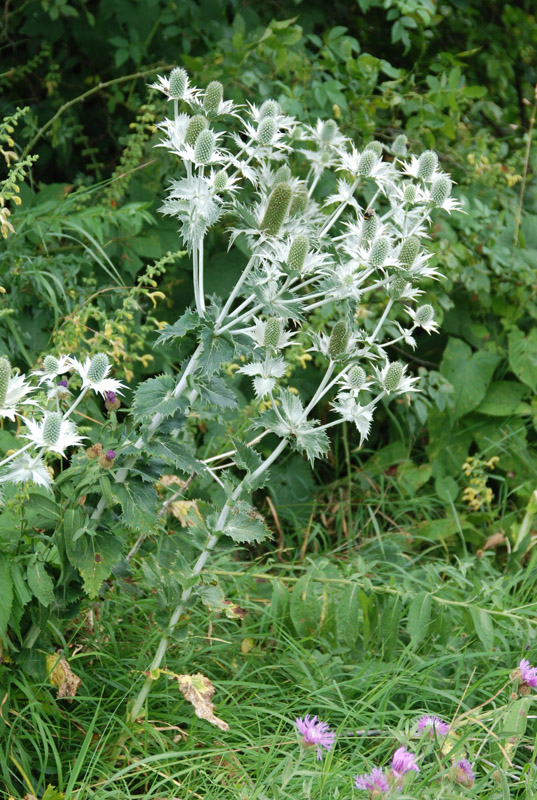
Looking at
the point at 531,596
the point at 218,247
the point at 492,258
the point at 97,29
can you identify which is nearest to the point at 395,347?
the point at 492,258

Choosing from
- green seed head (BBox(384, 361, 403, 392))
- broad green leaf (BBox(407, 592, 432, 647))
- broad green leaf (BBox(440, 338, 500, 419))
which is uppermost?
green seed head (BBox(384, 361, 403, 392))

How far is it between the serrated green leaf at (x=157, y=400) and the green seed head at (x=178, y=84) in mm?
643

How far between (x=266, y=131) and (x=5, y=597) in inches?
46.9

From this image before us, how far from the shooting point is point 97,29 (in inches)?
163

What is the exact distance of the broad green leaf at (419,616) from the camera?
8.02ft

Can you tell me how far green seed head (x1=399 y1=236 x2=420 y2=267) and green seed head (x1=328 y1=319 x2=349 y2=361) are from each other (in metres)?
0.20

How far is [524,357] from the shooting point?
382 cm

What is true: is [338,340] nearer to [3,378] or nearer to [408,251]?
[408,251]

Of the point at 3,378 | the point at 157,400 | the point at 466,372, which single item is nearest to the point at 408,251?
the point at 157,400

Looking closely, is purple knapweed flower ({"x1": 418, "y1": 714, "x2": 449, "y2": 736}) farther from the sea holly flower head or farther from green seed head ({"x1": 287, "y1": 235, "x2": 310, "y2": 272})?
green seed head ({"x1": 287, "y1": 235, "x2": 310, "y2": 272})

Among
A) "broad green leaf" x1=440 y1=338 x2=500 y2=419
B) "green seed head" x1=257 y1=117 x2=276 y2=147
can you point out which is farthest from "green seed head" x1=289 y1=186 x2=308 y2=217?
"broad green leaf" x1=440 y1=338 x2=500 y2=419

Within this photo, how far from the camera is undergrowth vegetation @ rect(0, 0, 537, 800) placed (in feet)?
6.58

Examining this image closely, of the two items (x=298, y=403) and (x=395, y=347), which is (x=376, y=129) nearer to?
(x=395, y=347)

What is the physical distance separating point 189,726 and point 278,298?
1134 mm
